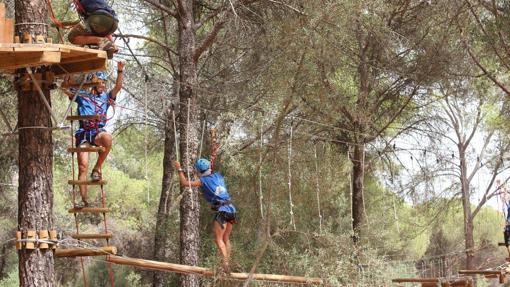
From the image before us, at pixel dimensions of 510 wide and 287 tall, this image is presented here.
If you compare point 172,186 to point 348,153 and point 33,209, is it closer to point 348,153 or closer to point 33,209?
point 348,153

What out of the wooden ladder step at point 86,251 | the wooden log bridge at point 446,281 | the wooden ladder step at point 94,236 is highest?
the wooden ladder step at point 94,236

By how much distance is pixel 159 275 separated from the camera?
14477mm

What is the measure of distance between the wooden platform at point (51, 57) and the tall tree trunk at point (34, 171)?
375mm

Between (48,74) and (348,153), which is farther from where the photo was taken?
(348,153)

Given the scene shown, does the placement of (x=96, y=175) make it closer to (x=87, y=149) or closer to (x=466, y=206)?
(x=87, y=149)

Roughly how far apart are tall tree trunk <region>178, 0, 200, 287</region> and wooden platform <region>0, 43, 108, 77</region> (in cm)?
423

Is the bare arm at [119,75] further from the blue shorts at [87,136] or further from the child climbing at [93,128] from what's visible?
the blue shorts at [87,136]

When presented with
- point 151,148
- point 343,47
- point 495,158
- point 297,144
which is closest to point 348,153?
point 297,144

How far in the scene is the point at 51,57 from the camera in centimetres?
585

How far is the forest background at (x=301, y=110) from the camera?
1167cm

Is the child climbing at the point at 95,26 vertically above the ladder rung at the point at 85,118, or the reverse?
the child climbing at the point at 95,26

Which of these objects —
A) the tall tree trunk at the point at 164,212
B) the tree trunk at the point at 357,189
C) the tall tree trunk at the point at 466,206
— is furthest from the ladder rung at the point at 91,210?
the tall tree trunk at the point at 466,206

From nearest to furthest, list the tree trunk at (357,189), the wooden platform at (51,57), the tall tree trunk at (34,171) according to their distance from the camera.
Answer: the wooden platform at (51,57) → the tall tree trunk at (34,171) → the tree trunk at (357,189)

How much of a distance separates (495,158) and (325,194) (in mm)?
6198
